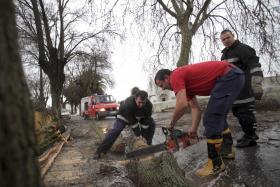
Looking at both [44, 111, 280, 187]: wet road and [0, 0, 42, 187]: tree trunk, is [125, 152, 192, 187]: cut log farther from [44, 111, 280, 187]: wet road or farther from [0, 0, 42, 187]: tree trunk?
[0, 0, 42, 187]: tree trunk

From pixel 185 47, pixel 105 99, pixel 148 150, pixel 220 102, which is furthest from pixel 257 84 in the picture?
pixel 105 99

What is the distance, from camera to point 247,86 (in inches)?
209

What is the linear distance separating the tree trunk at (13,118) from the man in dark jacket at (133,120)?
4869 mm

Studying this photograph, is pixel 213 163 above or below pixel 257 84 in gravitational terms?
below

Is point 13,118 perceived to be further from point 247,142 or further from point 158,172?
point 247,142

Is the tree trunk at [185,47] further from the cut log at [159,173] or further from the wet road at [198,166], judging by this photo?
the cut log at [159,173]

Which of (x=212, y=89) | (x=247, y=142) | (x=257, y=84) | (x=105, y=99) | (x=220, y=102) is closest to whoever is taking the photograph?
(x=220, y=102)

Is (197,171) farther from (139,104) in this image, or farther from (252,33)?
(252,33)

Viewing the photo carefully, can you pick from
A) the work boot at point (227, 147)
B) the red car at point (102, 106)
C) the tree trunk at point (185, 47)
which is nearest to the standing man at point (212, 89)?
the work boot at point (227, 147)

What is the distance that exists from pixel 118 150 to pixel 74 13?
15.9m

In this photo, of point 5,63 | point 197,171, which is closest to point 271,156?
point 197,171

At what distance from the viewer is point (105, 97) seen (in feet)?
80.4

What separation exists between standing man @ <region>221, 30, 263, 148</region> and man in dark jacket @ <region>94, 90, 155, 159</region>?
72.6 inches

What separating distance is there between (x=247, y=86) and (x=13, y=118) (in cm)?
487
